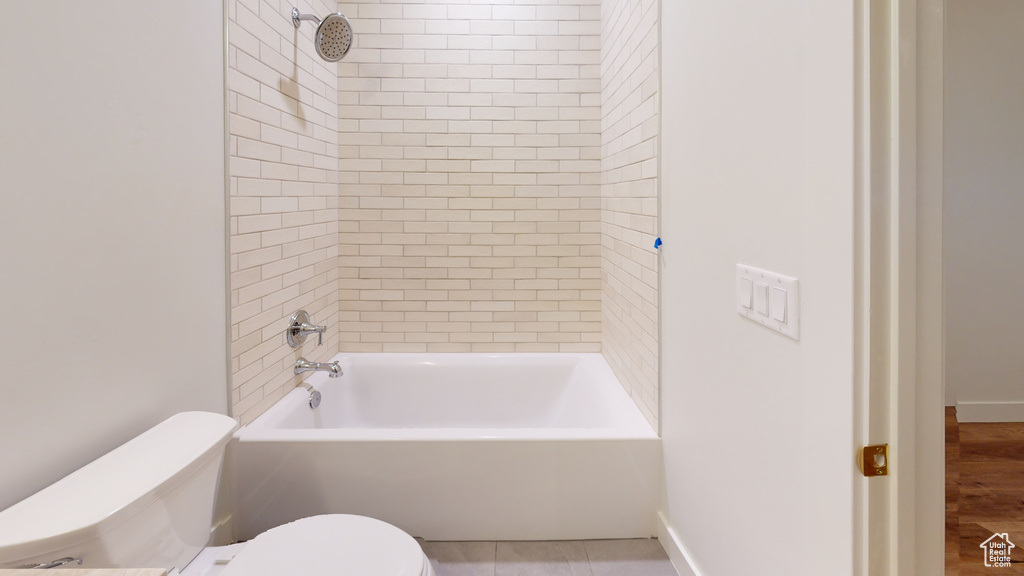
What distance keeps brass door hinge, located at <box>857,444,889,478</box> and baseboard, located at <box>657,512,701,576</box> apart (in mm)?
979

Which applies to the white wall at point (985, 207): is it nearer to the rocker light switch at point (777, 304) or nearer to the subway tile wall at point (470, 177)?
the subway tile wall at point (470, 177)

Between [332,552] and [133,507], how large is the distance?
427 millimetres

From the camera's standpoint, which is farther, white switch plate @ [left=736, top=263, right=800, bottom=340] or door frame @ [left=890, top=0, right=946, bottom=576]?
white switch plate @ [left=736, top=263, right=800, bottom=340]

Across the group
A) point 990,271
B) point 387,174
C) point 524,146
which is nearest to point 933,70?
point 524,146

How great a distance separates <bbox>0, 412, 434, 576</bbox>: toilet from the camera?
3.40 feet

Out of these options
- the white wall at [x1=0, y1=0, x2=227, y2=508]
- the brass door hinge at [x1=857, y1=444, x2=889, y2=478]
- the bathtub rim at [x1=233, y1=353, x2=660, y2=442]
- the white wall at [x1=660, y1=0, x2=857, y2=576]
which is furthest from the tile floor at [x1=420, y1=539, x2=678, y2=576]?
the brass door hinge at [x1=857, y1=444, x2=889, y2=478]

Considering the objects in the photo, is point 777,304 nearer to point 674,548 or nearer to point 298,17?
point 674,548

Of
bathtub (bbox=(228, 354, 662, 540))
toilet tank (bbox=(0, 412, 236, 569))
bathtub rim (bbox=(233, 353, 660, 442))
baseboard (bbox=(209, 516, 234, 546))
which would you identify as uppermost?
toilet tank (bbox=(0, 412, 236, 569))

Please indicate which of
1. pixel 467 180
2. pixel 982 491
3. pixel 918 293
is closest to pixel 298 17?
pixel 467 180

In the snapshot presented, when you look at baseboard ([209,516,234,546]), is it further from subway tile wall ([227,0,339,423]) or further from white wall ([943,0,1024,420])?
white wall ([943,0,1024,420])

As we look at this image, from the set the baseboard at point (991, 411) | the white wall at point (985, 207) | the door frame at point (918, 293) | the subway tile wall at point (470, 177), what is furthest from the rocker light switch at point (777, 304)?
the baseboard at point (991, 411)

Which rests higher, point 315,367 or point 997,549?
point 315,367

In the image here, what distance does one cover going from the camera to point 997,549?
6.37 ft

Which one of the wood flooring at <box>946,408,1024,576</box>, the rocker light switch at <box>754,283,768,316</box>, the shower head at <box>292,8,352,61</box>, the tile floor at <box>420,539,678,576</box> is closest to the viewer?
the wood flooring at <box>946,408,1024,576</box>
